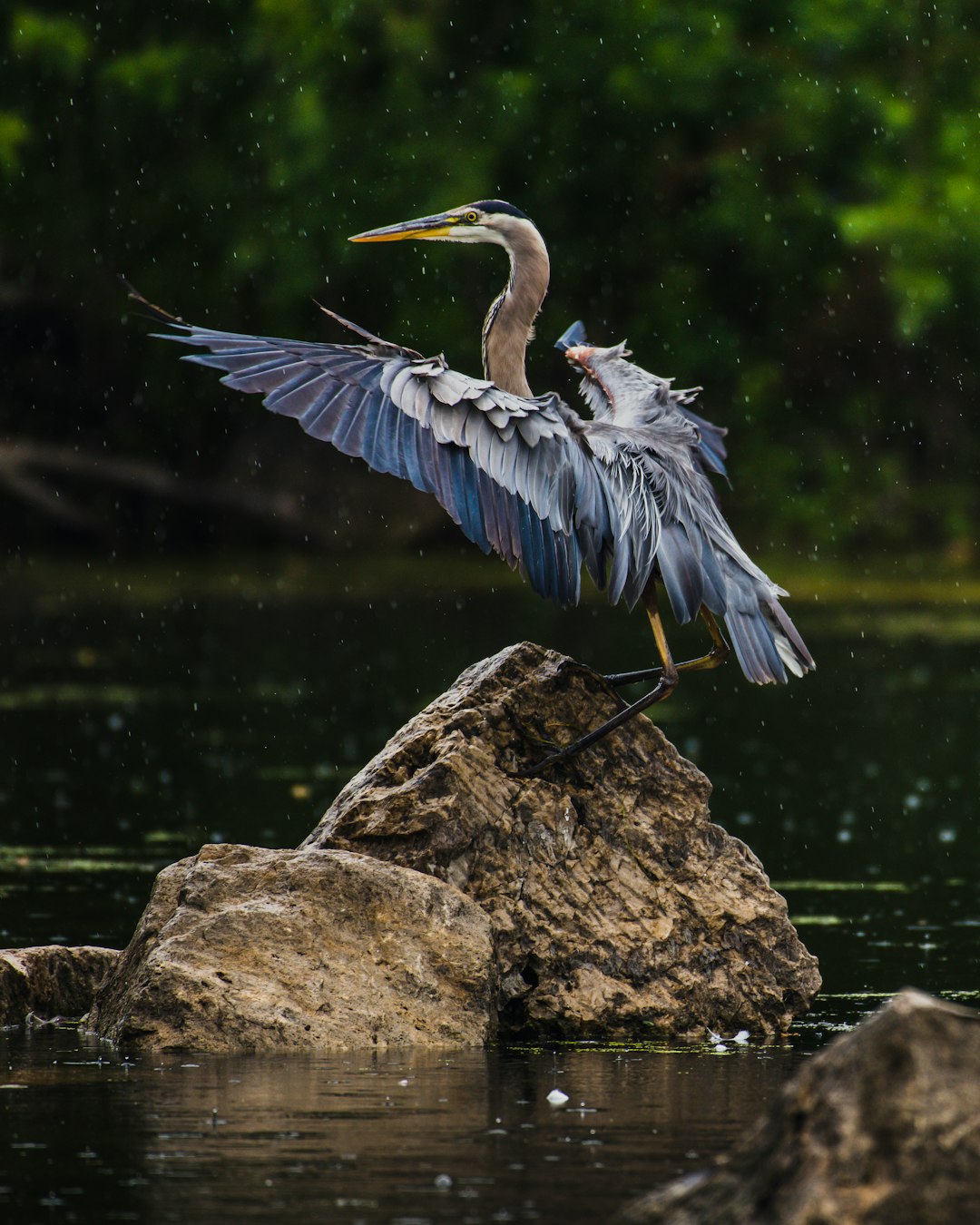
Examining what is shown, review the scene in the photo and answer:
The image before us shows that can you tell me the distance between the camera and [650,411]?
323 inches

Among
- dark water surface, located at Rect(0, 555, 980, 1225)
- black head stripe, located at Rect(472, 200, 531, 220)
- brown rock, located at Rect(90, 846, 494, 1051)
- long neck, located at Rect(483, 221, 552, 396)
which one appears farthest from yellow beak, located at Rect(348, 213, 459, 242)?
brown rock, located at Rect(90, 846, 494, 1051)

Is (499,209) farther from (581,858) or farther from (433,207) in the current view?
(433,207)

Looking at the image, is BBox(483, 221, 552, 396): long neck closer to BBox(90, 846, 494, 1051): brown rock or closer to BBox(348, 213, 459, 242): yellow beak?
BBox(348, 213, 459, 242): yellow beak

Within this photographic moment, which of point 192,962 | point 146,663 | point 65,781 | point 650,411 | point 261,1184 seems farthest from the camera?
point 146,663

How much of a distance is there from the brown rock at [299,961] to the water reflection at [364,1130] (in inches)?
5.3

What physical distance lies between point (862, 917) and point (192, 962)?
3.73 meters

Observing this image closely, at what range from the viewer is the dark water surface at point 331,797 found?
16.5 feet

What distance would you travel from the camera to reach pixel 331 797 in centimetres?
1238

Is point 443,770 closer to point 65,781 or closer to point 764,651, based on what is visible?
point 764,651

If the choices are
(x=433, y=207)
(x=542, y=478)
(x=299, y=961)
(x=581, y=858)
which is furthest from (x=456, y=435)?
(x=433, y=207)

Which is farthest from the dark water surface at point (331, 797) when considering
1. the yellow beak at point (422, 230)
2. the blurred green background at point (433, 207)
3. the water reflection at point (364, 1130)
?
the blurred green background at point (433, 207)

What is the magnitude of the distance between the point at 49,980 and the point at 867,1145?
12.4 feet

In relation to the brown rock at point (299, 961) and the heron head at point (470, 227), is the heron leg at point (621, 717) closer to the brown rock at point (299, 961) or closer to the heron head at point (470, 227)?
the brown rock at point (299, 961)

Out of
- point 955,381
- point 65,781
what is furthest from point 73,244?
point 65,781
